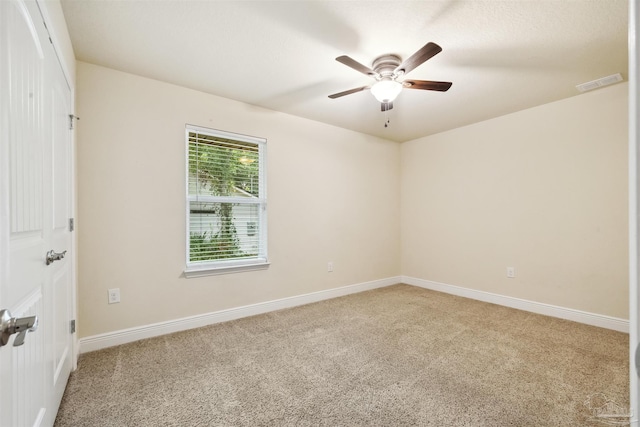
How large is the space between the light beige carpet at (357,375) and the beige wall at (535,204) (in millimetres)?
543

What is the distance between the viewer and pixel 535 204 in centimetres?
333

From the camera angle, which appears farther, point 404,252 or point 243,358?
point 404,252

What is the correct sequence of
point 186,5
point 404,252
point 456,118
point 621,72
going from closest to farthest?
1. point 186,5
2. point 621,72
3. point 456,118
4. point 404,252

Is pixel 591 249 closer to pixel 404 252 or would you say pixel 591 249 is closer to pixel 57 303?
pixel 404 252

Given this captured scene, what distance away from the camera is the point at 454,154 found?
4086 millimetres

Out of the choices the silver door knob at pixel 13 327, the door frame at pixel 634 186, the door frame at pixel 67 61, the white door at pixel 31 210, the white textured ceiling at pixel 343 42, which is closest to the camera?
the door frame at pixel 634 186

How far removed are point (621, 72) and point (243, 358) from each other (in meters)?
3.94

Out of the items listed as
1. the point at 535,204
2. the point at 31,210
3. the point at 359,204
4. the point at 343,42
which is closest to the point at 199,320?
the point at 31,210

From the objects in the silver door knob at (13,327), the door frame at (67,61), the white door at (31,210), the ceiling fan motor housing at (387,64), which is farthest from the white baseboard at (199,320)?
the ceiling fan motor housing at (387,64)

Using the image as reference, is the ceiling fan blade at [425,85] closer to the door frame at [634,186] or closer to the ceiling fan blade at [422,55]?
the ceiling fan blade at [422,55]

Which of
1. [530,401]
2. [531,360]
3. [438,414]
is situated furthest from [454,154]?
[438,414]

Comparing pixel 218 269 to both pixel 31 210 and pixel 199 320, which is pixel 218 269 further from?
pixel 31 210

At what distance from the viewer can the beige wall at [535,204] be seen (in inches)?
112

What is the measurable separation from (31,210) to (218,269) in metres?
1.89
